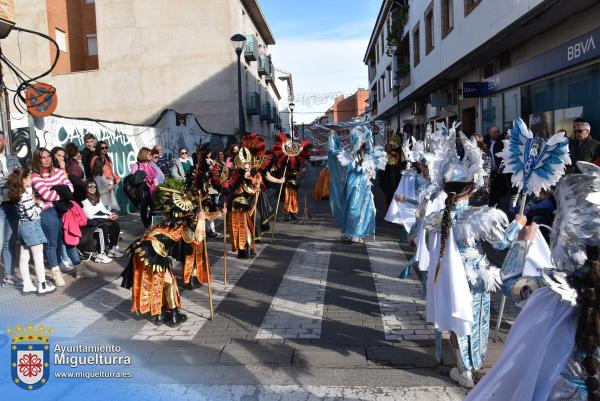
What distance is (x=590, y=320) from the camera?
2.11 meters

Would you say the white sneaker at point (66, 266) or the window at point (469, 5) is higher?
the window at point (469, 5)

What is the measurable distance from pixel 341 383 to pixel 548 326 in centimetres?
201

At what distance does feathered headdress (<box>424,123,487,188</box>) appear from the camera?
12.7 feet

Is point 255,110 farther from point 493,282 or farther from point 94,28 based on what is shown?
point 493,282

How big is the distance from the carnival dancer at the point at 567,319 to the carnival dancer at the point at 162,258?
138 inches

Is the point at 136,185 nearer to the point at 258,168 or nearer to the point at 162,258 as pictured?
the point at 258,168

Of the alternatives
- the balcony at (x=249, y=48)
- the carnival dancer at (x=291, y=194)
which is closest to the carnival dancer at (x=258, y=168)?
the carnival dancer at (x=291, y=194)

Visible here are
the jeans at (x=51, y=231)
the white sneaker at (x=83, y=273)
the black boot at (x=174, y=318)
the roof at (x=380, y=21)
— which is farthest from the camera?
the roof at (x=380, y=21)

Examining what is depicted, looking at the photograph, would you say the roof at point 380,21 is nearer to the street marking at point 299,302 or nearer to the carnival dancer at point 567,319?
the street marking at point 299,302

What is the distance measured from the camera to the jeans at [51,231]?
6492mm

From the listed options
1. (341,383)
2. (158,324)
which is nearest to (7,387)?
(158,324)

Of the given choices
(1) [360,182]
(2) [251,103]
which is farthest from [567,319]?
(2) [251,103]

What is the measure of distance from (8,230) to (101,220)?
1.52m

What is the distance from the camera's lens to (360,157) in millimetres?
9312
